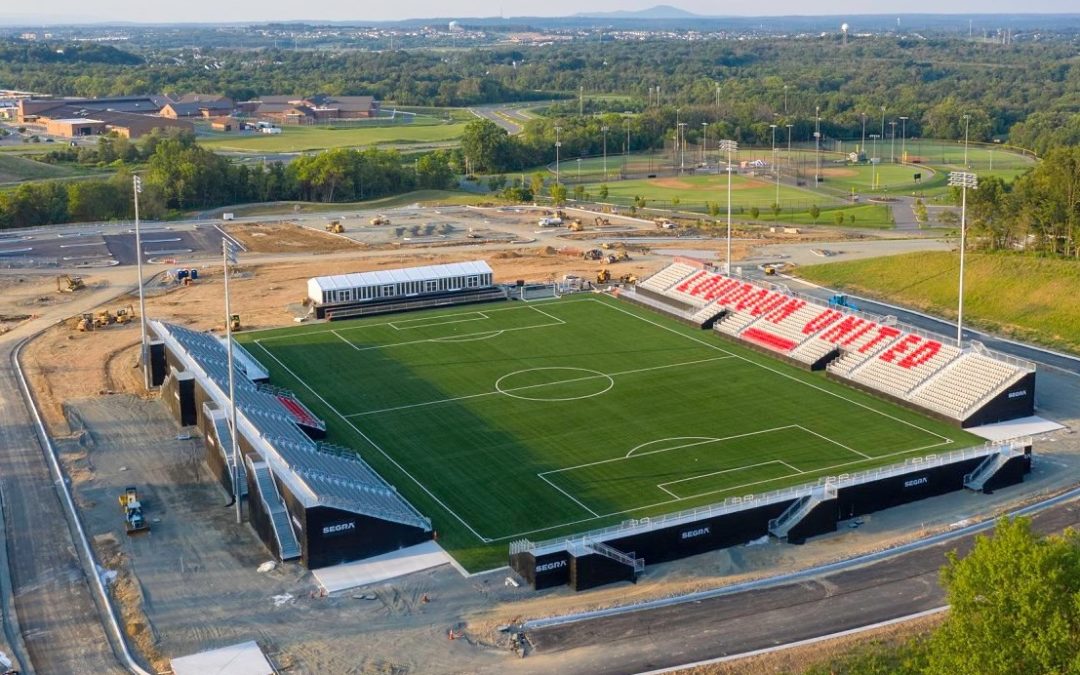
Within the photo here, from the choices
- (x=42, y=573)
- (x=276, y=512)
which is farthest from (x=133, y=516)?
(x=276, y=512)

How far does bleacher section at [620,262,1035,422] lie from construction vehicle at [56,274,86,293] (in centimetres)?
3724

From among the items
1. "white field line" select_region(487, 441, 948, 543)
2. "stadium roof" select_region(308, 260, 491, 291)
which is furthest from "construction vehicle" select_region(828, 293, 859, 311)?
"white field line" select_region(487, 441, 948, 543)

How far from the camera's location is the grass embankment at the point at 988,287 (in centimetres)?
6781

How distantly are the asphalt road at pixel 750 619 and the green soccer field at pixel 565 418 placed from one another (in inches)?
221

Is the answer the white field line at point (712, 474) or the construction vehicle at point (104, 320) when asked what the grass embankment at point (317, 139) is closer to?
the construction vehicle at point (104, 320)

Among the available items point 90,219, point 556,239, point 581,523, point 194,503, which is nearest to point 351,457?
point 194,503

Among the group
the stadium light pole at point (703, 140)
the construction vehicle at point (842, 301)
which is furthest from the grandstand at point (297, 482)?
the stadium light pole at point (703, 140)

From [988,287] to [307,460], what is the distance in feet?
153

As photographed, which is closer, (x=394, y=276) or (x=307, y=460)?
(x=307, y=460)

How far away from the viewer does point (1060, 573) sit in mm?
26281

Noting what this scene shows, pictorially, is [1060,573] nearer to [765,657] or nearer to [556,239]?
[765,657]

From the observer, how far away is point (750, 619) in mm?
35656

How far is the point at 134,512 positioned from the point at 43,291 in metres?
46.9

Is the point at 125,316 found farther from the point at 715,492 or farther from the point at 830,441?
the point at 830,441
